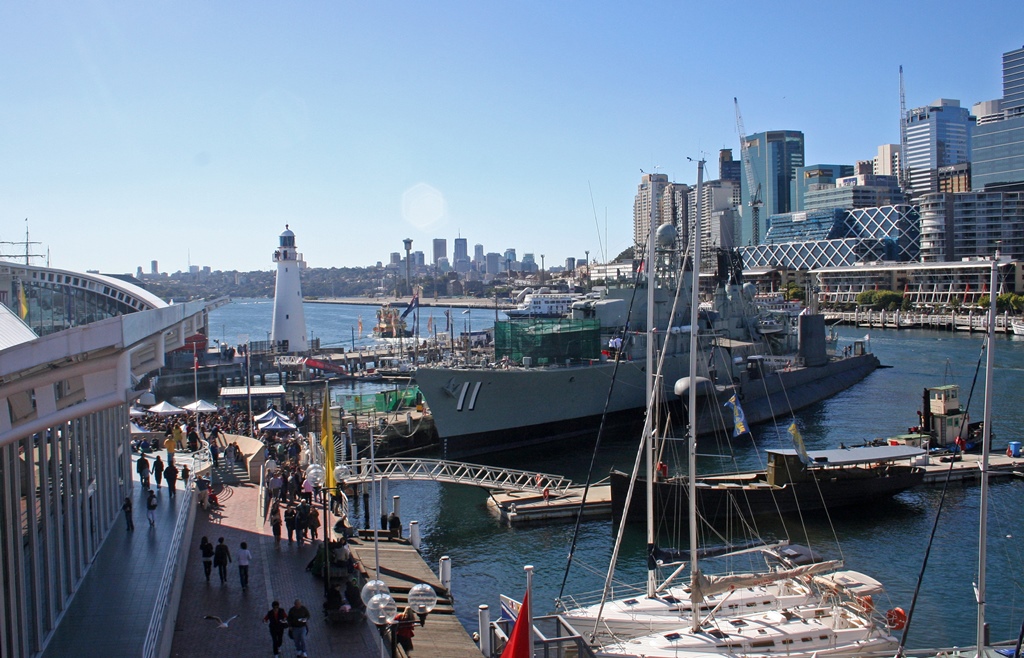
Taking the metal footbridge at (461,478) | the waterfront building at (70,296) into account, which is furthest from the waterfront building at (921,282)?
the waterfront building at (70,296)

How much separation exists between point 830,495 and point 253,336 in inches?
4012

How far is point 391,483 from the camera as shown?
28.6m

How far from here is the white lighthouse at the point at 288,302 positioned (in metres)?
52.4

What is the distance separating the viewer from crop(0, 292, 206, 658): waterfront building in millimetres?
7746

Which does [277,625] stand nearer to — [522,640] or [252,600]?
[252,600]

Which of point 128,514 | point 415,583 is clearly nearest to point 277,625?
point 415,583

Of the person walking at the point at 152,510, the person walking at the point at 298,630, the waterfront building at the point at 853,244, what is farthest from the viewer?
the waterfront building at the point at 853,244

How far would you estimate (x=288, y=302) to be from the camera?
178 feet

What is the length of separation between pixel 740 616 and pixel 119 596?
9.66 m

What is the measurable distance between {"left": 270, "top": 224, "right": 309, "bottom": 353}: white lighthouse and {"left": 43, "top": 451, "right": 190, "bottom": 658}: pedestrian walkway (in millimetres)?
36876

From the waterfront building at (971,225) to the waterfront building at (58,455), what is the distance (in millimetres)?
123080

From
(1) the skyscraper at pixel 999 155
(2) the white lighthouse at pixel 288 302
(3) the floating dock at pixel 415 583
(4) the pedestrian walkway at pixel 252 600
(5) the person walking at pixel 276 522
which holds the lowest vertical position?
(3) the floating dock at pixel 415 583

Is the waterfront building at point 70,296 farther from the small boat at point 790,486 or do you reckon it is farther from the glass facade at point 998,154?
the glass facade at point 998,154

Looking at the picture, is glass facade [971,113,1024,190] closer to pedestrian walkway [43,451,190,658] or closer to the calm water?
the calm water
